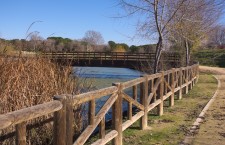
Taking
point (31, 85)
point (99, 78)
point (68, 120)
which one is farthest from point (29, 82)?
point (99, 78)

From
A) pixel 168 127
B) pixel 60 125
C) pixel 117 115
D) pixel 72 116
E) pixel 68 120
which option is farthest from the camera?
pixel 168 127

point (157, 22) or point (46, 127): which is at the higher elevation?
point (157, 22)

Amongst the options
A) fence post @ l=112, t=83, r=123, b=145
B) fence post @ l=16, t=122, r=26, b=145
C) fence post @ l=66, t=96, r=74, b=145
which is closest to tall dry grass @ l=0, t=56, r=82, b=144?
fence post @ l=112, t=83, r=123, b=145

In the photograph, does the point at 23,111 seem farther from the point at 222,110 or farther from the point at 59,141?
the point at 222,110

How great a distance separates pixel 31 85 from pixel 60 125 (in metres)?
3.12

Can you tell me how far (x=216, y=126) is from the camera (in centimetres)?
963

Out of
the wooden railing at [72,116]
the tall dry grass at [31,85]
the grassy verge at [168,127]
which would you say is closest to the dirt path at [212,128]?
the grassy verge at [168,127]

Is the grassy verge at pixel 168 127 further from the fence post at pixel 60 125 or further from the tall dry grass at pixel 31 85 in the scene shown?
the fence post at pixel 60 125

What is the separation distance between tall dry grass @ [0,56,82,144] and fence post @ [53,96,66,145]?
2034 mm

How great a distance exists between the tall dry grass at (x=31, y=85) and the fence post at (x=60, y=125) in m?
2.03

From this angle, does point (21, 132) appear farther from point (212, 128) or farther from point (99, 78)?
point (99, 78)

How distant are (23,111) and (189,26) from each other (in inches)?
554

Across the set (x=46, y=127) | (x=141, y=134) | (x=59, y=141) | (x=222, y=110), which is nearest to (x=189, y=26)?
(x=222, y=110)

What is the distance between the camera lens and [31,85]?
7.53 m
